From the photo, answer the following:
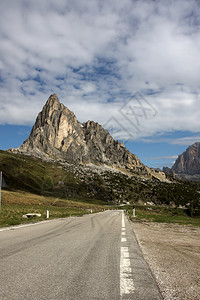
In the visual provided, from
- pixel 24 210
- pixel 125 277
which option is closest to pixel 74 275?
pixel 125 277

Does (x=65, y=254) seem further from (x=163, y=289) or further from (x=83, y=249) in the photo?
(x=163, y=289)

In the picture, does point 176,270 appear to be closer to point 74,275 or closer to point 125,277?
point 125,277

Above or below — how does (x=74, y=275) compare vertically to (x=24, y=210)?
above

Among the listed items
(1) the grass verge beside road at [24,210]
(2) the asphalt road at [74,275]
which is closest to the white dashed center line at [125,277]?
(2) the asphalt road at [74,275]

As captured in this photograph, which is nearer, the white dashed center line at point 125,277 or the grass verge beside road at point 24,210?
the white dashed center line at point 125,277

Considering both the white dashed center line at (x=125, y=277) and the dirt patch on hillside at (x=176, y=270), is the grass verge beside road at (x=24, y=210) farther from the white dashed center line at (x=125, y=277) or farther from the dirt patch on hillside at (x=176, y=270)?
the dirt patch on hillside at (x=176, y=270)

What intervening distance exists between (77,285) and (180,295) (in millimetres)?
1669

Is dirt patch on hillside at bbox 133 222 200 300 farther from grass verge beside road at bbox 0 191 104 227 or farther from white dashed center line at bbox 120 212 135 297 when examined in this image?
grass verge beside road at bbox 0 191 104 227

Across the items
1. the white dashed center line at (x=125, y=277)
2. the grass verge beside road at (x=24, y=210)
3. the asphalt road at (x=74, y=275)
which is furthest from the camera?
the grass verge beside road at (x=24, y=210)

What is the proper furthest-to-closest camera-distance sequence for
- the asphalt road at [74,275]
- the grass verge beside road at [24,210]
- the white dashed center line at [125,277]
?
the grass verge beside road at [24,210], the white dashed center line at [125,277], the asphalt road at [74,275]

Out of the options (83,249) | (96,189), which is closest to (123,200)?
(96,189)

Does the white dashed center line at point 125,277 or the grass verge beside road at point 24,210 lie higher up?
the white dashed center line at point 125,277

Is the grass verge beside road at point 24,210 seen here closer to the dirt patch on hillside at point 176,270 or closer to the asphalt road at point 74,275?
the asphalt road at point 74,275

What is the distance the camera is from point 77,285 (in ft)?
13.2
